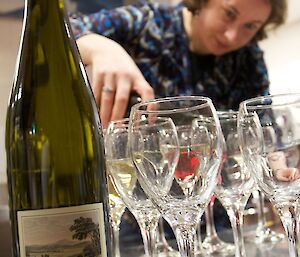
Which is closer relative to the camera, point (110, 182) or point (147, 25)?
point (110, 182)

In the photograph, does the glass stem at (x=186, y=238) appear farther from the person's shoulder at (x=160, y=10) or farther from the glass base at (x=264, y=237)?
the person's shoulder at (x=160, y=10)

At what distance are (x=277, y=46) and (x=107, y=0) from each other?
1.93 ft

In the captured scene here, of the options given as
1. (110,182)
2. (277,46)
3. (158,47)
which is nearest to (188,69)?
(158,47)

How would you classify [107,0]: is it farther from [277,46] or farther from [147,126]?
[147,126]

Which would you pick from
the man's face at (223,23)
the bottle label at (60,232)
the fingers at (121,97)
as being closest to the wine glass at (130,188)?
the bottle label at (60,232)

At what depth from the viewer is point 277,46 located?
177cm

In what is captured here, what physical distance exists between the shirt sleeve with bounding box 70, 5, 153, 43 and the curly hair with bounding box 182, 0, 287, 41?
0.36 feet

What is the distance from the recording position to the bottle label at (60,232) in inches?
16.1

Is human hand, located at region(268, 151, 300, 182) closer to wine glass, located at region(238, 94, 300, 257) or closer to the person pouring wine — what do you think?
wine glass, located at region(238, 94, 300, 257)

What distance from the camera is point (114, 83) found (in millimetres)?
867

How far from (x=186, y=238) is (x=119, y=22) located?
2.87ft

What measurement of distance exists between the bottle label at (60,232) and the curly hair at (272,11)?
3.12 ft

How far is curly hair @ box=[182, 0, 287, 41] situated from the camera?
1288 mm

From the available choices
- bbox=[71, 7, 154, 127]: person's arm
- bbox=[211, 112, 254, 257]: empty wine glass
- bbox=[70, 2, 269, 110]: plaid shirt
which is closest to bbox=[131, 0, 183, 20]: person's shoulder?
bbox=[70, 2, 269, 110]: plaid shirt
